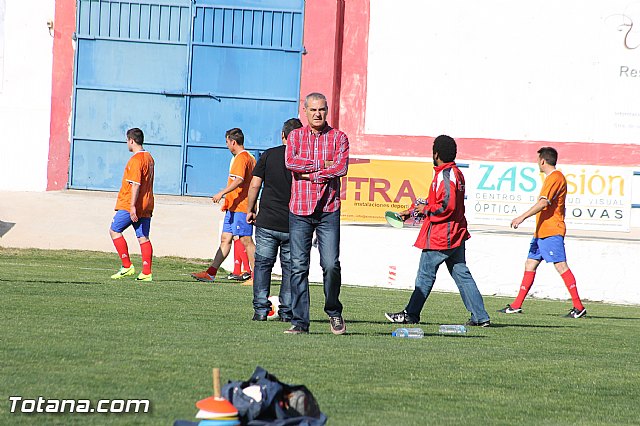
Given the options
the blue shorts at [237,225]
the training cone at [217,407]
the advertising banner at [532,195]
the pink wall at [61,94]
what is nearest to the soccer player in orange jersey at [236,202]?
the blue shorts at [237,225]

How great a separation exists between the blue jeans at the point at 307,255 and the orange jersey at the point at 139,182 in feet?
18.7

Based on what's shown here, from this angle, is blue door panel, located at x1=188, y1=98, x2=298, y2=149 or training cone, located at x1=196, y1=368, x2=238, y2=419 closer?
training cone, located at x1=196, y1=368, x2=238, y2=419

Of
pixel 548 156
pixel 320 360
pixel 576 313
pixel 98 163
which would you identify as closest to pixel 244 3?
pixel 98 163

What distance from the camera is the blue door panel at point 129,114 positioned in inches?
1070

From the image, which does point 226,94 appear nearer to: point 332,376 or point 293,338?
point 293,338

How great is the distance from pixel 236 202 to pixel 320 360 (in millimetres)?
8454

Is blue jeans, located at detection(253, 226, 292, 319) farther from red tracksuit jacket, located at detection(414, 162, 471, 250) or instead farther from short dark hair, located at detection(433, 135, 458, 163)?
short dark hair, located at detection(433, 135, 458, 163)

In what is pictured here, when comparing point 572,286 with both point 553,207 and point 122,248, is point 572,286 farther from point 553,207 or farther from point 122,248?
point 122,248

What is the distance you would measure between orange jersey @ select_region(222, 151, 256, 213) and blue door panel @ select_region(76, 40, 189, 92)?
455 inches

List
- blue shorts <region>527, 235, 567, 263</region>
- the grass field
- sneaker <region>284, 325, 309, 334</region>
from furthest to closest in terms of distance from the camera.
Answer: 1. blue shorts <region>527, 235, 567, 263</region>
2. sneaker <region>284, 325, 309, 334</region>
3. the grass field

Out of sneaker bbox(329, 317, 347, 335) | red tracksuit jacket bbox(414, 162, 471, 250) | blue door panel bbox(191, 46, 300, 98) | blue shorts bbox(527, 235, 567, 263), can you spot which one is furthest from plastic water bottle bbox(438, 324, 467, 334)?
blue door panel bbox(191, 46, 300, 98)

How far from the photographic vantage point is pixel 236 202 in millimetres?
16109

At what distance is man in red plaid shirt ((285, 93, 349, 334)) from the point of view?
30.5 ft

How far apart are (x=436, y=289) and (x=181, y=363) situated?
11264 mm
